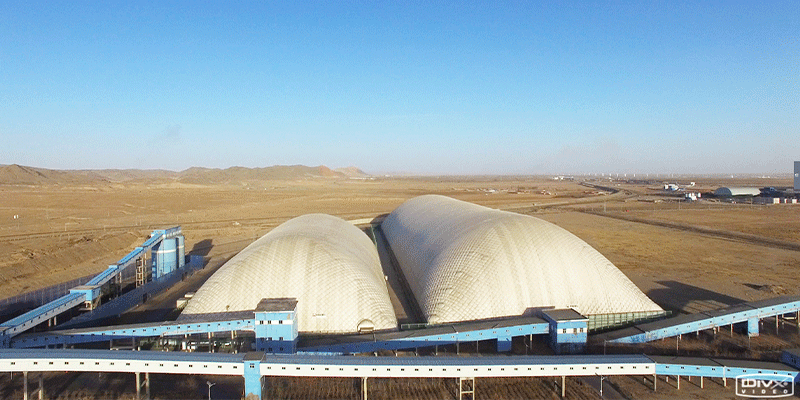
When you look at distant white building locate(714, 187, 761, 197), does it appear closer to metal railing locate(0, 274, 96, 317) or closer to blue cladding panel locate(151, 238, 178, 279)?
blue cladding panel locate(151, 238, 178, 279)

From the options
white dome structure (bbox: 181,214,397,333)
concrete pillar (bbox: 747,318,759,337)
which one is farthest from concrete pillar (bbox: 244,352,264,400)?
concrete pillar (bbox: 747,318,759,337)

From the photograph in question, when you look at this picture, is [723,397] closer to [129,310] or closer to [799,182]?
[129,310]

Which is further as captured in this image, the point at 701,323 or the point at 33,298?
the point at 33,298

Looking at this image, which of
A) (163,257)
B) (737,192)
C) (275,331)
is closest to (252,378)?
(275,331)

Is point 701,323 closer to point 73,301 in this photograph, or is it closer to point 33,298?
point 73,301

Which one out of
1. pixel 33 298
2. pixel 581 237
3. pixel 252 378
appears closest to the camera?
pixel 252 378

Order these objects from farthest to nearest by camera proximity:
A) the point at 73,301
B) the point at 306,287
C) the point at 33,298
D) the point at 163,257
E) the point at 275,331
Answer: the point at 163,257, the point at 33,298, the point at 73,301, the point at 306,287, the point at 275,331

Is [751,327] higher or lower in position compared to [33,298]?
higher
